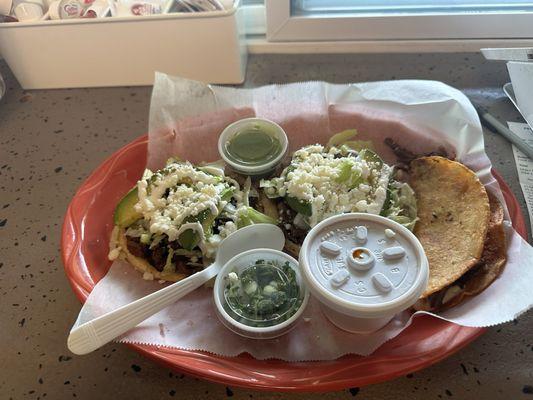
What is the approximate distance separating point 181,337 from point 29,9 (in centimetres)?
107

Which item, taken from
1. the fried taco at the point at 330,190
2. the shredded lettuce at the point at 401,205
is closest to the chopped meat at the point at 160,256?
the fried taco at the point at 330,190

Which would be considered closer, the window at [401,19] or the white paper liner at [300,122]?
the white paper liner at [300,122]

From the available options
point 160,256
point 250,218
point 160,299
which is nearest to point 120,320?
point 160,299

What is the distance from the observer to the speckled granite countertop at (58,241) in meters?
0.86

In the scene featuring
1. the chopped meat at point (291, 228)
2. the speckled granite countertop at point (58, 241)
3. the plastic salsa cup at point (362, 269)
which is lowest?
the speckled granite countertop at point (58, 241)

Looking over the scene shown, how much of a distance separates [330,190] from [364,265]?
26 cm

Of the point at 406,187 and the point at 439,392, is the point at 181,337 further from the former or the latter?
the point at 406,187

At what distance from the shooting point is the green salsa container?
1.13 meters

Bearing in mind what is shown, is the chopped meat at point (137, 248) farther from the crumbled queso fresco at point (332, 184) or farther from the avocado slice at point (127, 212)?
the crumbled queso fresco at point (332, 184)

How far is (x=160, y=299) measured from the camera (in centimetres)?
87

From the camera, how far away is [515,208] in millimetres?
1005

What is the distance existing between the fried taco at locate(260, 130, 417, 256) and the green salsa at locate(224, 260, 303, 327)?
0.48ft

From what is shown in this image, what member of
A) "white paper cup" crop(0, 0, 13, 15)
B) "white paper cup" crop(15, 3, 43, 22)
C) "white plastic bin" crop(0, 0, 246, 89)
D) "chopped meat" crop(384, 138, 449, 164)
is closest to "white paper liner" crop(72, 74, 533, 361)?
"chopped meat" crop(384, 138, 449, 164)

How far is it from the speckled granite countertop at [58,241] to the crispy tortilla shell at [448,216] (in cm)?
14
